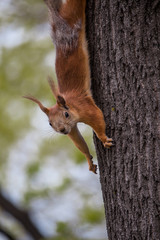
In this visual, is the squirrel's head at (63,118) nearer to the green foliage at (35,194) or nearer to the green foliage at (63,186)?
the green foliage at (35,194)

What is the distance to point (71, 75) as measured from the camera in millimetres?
3666

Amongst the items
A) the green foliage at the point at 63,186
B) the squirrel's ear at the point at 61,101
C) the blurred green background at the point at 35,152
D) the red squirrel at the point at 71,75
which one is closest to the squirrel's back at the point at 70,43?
the red squirrel at the point at 71,75

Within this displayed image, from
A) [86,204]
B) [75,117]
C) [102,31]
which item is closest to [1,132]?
[86,204]

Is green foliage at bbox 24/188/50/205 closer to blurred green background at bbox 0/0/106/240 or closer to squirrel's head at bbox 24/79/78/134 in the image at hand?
blurred green background at bbox 0/0/106/240

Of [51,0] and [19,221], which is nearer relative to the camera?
[51,0]

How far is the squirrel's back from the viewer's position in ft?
11.2

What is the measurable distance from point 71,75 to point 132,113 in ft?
2.86

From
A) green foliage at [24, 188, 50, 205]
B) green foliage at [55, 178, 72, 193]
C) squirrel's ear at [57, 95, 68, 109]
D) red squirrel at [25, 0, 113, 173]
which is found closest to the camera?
red squirrel at [25, 0, 113, 173]

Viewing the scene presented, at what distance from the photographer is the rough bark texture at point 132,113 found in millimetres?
2955

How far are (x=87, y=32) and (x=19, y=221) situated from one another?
430 cm

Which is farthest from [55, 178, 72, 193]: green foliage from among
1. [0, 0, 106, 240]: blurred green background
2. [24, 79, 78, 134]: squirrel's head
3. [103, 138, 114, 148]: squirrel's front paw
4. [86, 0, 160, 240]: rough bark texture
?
[103, 138, 114, 148]: squirrel's front paw

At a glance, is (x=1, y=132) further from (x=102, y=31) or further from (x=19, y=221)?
(x=102, y=31)

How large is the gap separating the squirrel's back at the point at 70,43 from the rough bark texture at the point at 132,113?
0.26 meters

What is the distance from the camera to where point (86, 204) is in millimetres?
8258
